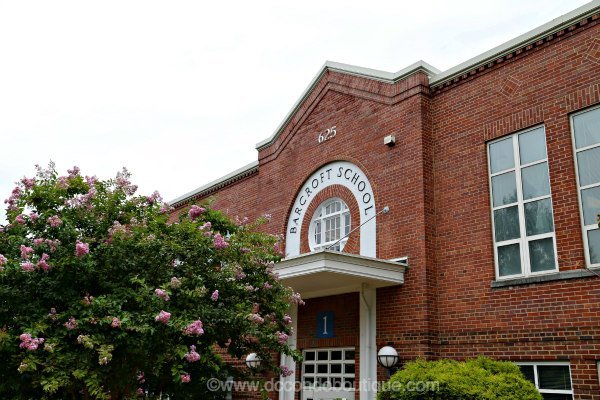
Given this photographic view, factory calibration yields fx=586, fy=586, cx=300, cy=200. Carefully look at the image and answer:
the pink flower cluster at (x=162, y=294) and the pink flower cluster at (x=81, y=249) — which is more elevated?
the pink flower cluster at (x=81, y=249)

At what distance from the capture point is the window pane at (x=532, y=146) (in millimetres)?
10602

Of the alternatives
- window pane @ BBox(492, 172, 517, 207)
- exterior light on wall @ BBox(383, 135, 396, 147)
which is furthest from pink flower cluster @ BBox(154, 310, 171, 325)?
exterior light on wall @ BBox(383, 135, 396, 147)

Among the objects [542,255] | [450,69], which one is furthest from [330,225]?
[542,255]

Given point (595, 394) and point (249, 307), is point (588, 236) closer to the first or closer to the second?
point (595, 394)

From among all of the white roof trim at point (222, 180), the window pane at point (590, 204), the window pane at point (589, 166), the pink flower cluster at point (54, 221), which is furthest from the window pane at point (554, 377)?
the white roof trim at point (222, 180)

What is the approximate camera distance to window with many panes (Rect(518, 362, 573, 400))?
9.31 m

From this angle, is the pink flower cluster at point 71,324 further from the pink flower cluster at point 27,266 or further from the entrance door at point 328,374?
the entrance door at point 328,374

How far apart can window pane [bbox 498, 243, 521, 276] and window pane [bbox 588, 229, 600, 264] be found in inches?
49.9

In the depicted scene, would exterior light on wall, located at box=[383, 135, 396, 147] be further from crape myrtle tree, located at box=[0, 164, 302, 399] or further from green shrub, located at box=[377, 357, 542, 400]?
green shrub, located at box=[377, 357, 542, 400]

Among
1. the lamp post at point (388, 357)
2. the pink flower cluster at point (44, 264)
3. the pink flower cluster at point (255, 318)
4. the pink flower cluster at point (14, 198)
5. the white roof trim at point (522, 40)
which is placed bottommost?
the lamp post at point (388, 357)

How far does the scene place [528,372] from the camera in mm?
9820

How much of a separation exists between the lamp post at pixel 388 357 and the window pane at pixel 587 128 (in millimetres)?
4996

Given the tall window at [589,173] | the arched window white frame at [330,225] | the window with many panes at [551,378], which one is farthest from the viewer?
the arched window white frame at [330,225]

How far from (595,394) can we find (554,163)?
12.5ft
